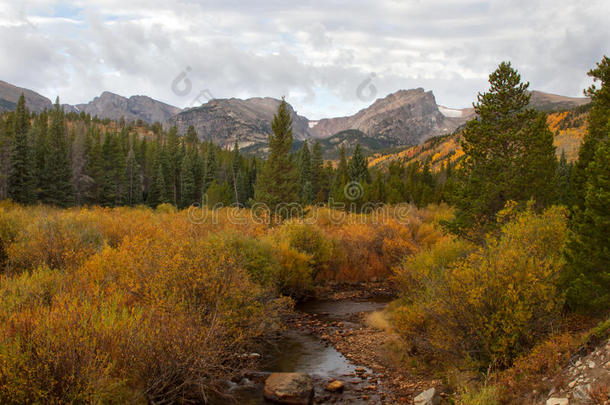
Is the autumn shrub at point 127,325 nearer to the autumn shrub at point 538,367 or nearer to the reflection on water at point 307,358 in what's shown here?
the reflection on water at point 307,358

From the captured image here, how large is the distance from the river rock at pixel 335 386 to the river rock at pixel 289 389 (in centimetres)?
85

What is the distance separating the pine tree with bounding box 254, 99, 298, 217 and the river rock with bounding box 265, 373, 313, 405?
35.2 metres

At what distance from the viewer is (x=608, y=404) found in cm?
877

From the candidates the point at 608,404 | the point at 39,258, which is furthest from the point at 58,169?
the point at 608,404

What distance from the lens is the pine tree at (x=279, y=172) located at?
166ft

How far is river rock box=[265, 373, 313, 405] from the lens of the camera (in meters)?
14.5

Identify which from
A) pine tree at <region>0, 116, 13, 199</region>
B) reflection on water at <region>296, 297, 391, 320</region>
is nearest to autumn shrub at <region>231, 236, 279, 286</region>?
reflection on water at <region>296, 297, 391, 320</region>

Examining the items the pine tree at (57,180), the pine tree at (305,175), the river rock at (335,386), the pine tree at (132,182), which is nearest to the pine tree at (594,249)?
the river rock at (335,386)

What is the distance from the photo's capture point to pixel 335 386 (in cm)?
1590

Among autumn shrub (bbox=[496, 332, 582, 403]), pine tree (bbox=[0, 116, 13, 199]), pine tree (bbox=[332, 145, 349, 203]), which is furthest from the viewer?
pine tree (bbox=[332, 145, 349, 203])

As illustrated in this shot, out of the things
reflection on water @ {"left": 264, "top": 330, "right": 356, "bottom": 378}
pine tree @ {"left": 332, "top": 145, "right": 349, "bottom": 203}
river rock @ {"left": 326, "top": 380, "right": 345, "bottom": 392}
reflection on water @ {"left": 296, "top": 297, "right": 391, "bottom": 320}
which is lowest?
reflection on water @ {"left": 296, "top": 297, "right": 391, "bottom": 320}

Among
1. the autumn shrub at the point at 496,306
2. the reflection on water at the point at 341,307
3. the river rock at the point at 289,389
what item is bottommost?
the reflection on water at the point at 341,307

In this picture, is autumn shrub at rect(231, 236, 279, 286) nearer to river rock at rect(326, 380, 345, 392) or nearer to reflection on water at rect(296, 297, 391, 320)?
reflection on water at rect(296, 297, 391, 320)

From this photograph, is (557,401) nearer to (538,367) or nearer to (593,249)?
(538,367)
